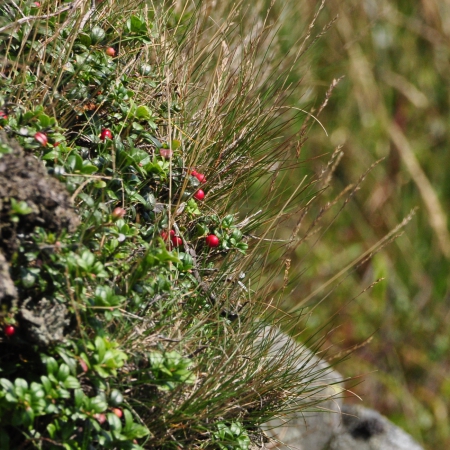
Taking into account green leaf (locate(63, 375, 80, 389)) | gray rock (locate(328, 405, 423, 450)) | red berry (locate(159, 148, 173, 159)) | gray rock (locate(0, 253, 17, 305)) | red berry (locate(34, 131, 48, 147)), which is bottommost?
gray rock (locate(328, 405, 423, 450))

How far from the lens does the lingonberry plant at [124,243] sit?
1.76 meters

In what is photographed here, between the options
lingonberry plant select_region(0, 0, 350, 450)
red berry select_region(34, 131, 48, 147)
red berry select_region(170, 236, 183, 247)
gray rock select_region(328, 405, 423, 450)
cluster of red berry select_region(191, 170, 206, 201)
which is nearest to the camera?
lingonberry plant select_region(0, 0, 350, 450)

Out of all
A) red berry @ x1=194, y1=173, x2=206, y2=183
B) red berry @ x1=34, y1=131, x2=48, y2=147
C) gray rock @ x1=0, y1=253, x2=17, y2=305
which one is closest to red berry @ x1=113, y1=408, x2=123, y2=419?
gray rock @ x1=0, y1=253, x2=17, y2=305

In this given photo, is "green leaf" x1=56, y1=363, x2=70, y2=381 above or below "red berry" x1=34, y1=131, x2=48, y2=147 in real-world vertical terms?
below

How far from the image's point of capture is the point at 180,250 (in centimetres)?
228

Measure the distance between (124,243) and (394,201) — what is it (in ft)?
15.9

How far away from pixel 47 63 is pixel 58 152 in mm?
433

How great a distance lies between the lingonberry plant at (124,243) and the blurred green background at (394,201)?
3.88 metres

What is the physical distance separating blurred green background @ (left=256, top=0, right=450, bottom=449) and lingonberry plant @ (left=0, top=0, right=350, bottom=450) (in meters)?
3.88

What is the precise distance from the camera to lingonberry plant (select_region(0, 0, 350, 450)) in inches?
69.3

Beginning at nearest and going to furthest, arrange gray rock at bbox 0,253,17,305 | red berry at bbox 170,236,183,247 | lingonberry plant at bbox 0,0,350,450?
gray rock at bbox 0,253,17,305 < lingonberry plant at bbox 0,0,350,450 < red berry at bbox 170,236,183,247

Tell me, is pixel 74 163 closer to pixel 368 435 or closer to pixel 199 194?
pixel 199 194

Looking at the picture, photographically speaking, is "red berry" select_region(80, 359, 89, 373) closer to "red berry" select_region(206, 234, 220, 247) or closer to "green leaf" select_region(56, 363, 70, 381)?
Result: "green leaf" select_region(56, 363, 70, 381)

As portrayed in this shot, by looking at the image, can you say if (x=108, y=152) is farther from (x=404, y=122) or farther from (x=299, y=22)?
(x=404, y=122)
